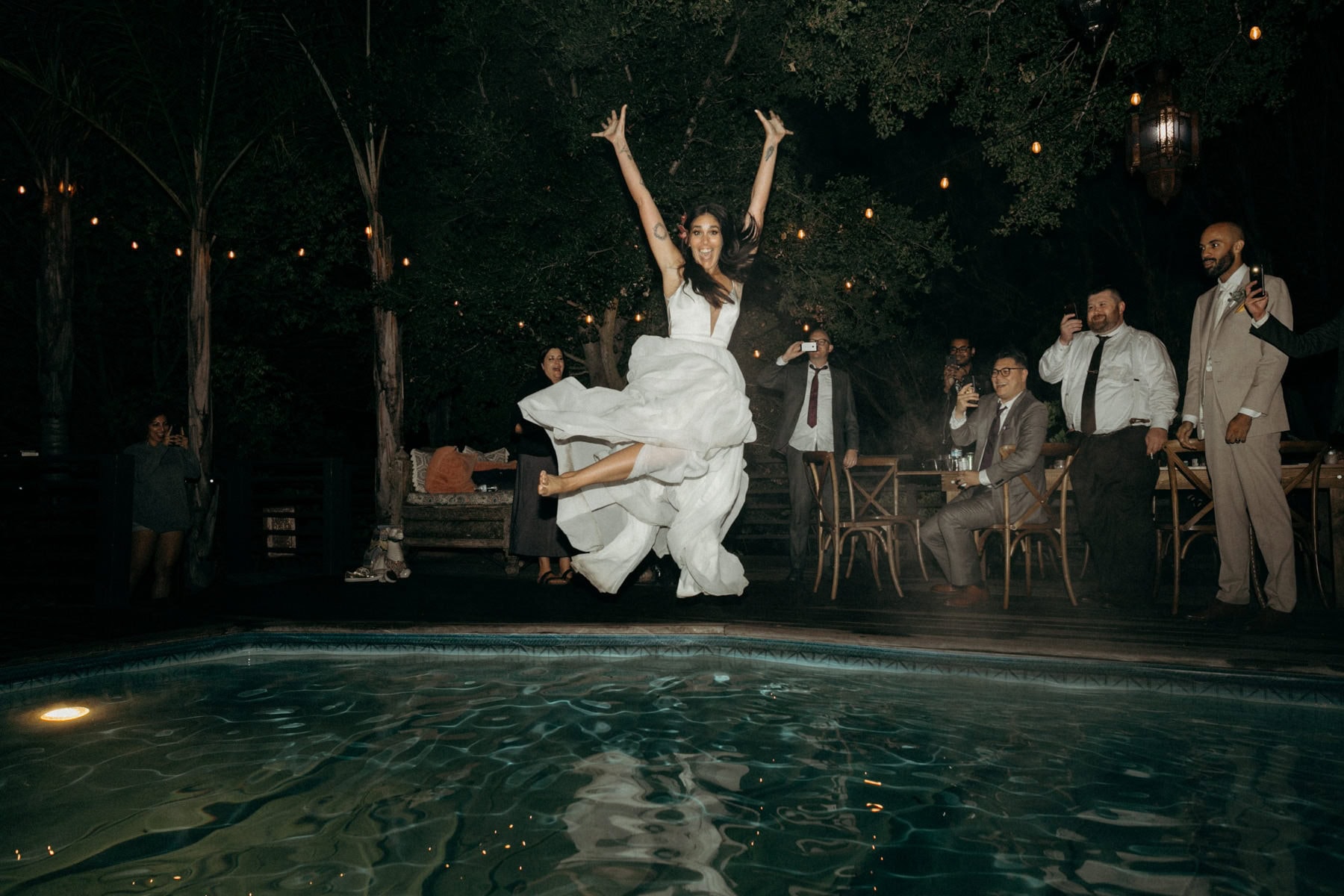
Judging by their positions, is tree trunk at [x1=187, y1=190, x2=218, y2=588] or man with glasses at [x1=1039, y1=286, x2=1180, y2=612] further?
tree trunk at [x1=187, y1=190, x2=218, y2=588]

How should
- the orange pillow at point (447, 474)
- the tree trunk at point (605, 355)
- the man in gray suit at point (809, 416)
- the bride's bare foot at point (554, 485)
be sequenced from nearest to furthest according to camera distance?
1. the bride's bare foot at point (554, 485)
2. the man in gray suit at point (809, 416)
3. the tree trunk at point (605, 355)
4. the orange pillow at point (447, 474)

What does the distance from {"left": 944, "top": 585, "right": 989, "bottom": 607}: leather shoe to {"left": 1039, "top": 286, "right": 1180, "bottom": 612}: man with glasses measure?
768 millimetres

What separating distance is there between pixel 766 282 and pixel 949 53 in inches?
144

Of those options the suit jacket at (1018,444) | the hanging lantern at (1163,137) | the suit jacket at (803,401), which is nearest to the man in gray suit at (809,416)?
the suit jacket at (803,401)

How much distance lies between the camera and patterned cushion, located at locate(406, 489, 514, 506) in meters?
9.57

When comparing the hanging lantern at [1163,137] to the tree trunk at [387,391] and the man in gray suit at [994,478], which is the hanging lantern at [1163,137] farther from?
the tree trunk at [387,391]

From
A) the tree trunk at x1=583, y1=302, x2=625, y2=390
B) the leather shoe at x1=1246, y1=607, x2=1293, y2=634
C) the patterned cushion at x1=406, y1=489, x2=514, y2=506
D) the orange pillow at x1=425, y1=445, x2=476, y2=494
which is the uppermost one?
the tree trunk at x1=583, y1=302, x2=625, y2=390

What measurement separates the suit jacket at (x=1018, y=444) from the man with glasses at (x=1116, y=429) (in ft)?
0.90

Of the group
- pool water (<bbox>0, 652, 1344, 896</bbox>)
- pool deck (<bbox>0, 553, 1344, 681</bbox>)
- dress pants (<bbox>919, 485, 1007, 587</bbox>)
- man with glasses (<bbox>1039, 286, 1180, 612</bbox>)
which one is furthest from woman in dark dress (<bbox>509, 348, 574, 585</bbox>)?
man with glasses (<bbox>1039, 286, 1180, 612</bbox>)

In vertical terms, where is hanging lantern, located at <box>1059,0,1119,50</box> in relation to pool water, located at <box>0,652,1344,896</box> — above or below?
→ above

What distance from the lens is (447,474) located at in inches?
395

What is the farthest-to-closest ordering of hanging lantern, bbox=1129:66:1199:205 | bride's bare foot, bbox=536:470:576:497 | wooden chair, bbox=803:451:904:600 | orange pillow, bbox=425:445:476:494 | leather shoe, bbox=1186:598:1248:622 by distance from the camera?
orange pillow, bbox=425:445:476:494 < hanging lantern, bbox=1129:66:1199:205 < wooden chair, bbox=803:451:904:600 < leather shoe, bbox=1186:598:1248:622 < bride's bare foot, bbox=536:470:576:497

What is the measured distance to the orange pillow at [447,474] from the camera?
32.9 feet

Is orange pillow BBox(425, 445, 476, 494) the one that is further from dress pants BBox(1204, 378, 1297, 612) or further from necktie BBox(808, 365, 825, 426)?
dress pants BBox(1204, 378, 1297, 612)
